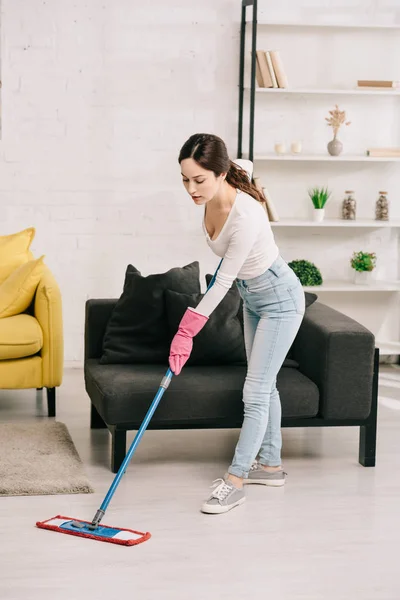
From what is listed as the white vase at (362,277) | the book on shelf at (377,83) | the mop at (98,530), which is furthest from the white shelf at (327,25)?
the mop at (98,530)

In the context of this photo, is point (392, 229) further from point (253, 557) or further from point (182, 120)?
point (253, 557)

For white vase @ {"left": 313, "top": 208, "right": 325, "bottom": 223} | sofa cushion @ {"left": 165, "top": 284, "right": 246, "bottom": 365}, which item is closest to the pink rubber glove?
sofa cushion @ {"left": 165, "top": 284, "right": 246, "bottom": 365}

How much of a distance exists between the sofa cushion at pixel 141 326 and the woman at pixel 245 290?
1.84 ft

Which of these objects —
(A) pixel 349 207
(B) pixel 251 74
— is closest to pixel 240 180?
(B) pixel 251 74

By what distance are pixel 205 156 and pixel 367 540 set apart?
1.32 metres

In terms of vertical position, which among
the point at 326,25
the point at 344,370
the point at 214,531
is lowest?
the point at 214,531

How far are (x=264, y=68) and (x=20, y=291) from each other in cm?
187

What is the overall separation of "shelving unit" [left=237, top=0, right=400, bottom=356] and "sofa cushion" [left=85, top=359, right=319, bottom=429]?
179cm

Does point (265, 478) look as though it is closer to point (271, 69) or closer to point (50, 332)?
point (50, 332)

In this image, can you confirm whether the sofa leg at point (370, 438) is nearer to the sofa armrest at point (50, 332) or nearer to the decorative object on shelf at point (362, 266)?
the sofa armrest at point (50, 332)

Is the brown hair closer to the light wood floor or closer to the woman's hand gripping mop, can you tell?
the woman's hand gripping mop

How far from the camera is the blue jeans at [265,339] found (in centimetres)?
340

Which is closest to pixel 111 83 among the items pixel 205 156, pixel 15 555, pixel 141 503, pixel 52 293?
pixel 52 293

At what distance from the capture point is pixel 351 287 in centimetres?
555
